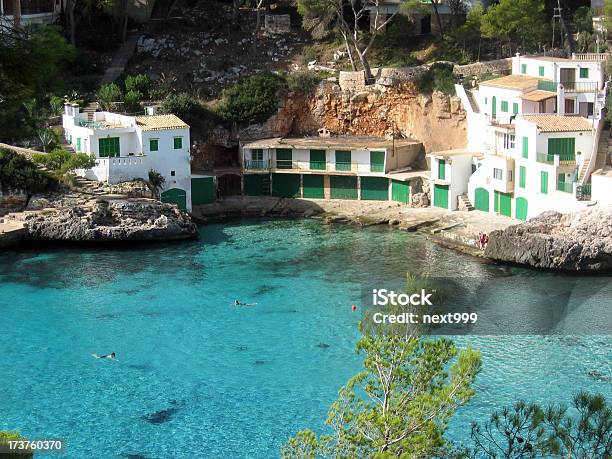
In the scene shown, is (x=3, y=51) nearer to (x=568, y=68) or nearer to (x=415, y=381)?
(x=415, y=381)

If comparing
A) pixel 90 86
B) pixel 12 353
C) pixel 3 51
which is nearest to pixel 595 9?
pixel 90 86

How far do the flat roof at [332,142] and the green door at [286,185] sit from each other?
133cm

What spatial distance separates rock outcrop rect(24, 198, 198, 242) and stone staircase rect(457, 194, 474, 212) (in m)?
10.4

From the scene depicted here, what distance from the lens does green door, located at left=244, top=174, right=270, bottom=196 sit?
58906mm

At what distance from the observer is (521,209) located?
53.0 metres

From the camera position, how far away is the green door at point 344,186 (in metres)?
58.0

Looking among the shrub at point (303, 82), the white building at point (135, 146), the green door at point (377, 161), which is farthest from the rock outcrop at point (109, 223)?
the shrub at point (303, 82)

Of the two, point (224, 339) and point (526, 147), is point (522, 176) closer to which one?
point (526, 147)

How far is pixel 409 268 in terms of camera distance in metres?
48.4

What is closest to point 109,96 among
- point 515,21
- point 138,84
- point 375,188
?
point 138,84

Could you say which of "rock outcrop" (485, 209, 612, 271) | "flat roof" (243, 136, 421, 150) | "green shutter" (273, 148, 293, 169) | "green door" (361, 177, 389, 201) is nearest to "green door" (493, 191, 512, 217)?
"rock outcrop" (485, 209, 612, 271)

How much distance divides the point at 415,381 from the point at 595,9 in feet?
128

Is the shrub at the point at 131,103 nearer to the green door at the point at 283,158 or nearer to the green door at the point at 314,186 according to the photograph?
the green door at the point at 283,158

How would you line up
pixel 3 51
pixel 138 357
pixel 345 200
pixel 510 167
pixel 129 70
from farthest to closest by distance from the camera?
pixel 129 70, pixel 345 200, pixel 510 167, pixel 138 357, pixel 3 51
